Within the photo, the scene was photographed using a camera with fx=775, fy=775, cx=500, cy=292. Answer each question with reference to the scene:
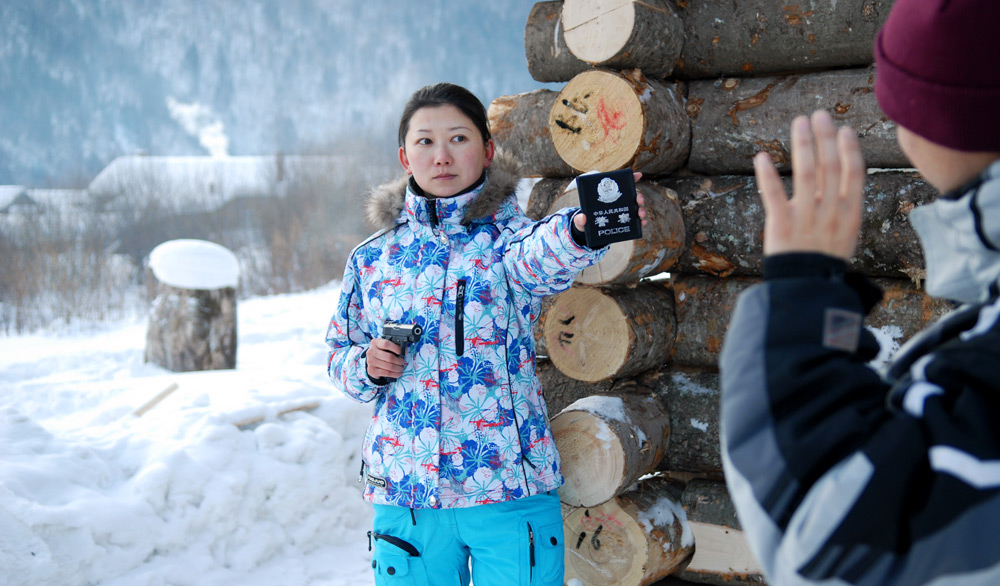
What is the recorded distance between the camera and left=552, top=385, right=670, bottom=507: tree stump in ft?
8.75

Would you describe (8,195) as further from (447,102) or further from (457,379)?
(457,379)

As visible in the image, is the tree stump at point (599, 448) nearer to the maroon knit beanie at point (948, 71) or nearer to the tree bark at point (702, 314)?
the tree bark at point (702, 314)

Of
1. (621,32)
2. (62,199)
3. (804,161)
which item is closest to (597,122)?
(621,32)

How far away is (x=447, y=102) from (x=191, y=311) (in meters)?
5.82

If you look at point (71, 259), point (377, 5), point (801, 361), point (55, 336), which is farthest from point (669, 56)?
point (377, 5)

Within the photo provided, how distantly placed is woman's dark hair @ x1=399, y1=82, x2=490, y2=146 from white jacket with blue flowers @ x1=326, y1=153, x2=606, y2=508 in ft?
0.67

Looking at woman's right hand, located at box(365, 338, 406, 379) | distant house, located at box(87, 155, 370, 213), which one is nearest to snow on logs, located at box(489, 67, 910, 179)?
woman's right hand, located at box(365, 338, 406, 379)

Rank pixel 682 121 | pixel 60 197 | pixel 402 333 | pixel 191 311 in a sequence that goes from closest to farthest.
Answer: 1. pixel 402 333
2. pixel 682 121
3. pixel 191 311
4. pixel 60 197

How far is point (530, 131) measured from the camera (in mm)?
3230

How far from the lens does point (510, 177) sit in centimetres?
253

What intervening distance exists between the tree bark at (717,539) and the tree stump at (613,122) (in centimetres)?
131

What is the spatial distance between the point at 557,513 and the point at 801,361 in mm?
1623

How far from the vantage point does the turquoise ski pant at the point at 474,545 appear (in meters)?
2.32

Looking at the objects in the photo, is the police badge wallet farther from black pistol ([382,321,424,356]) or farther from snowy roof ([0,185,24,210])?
snowy roof ([0,185,24,210])
